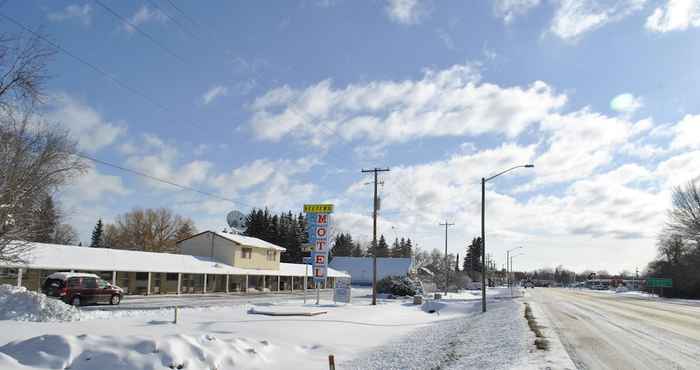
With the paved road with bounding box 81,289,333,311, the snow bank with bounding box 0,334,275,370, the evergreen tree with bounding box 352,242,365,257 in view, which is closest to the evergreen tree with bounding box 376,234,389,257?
the evergreen tree with bounding box 352,242,365,257

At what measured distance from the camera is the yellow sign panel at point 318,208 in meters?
36.4

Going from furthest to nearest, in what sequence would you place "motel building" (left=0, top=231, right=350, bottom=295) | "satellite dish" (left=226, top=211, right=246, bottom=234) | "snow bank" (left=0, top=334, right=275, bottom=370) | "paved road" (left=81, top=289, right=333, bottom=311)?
"satellite dish" (left=226, top=211, right=246, bottom=234) → "motel building" (left=0, top=231, right=350, bottom=295) → "paved road" (left=81, top=289, right=333, bottom=311) → "snow bank" (left=0, top=334, right=275, bottom=370)

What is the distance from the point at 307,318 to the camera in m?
23.4

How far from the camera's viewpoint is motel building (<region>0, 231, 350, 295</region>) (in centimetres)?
3388

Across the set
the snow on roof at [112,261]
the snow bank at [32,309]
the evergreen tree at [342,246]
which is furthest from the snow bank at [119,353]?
the evergreen tree at [342,246]

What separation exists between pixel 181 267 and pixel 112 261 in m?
7.48

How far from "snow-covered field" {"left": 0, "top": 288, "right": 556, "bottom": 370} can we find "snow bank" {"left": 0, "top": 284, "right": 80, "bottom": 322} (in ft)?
0.12

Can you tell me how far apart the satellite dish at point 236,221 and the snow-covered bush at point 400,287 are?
2054cm

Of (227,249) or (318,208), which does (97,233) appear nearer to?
(227,249)

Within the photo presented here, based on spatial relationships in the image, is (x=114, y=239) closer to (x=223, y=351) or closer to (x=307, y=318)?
(x=307, y=318)

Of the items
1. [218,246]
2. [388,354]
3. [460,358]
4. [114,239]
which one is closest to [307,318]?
[388,354]

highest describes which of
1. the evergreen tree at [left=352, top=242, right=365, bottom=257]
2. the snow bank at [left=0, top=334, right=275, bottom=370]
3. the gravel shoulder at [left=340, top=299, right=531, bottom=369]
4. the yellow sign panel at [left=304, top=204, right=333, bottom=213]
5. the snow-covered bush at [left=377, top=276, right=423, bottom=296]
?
the yellow sign panel at [left=304, top=204, right=333, bottom=213]

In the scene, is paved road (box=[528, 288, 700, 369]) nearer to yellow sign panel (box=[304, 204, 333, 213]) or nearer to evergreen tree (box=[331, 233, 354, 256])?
yellow sign panel (box=[304, 204, 333, 213])

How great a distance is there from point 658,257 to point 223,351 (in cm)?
10398
